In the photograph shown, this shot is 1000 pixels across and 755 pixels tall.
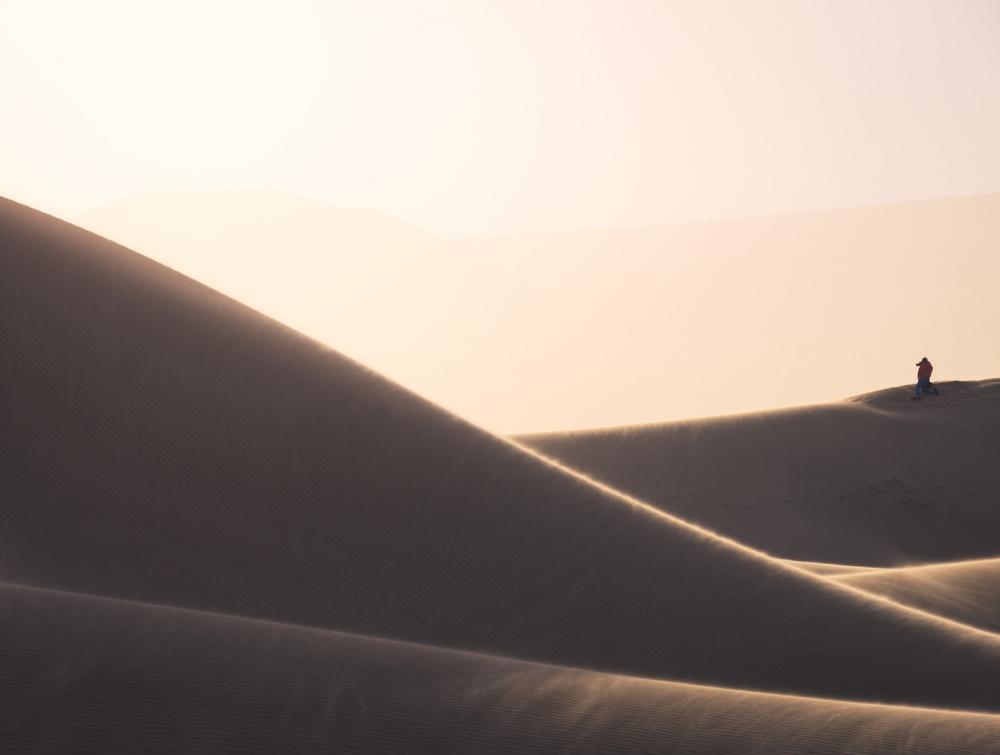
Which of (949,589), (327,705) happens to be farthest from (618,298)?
(327,705)

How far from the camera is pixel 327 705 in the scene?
2779 mm

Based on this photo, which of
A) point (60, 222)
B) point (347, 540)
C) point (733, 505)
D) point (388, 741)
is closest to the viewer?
point (388, 741)

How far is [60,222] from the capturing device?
652 centimetres

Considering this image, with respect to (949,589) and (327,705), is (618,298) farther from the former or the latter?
(327,705)

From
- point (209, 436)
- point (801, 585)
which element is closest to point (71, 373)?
point (209, 436)

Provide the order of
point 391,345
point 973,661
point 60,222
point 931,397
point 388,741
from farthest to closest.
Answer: point 391,345 → point 931,397 → point 60,222 → point 973,661 → point 388,741

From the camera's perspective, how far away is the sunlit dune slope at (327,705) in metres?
2.58

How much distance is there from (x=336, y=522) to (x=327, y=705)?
7.77ft

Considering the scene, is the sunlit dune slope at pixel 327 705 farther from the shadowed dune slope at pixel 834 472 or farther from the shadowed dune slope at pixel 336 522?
the shadowed dune slope at pixel 834 472

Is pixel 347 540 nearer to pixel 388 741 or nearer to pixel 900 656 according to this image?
pixel 388 741

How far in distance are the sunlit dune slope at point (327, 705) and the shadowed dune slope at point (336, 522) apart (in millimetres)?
1149

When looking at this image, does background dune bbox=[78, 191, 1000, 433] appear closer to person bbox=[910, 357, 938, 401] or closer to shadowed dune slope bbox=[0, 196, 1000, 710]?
person bbox=[910, 357, 938, 401]

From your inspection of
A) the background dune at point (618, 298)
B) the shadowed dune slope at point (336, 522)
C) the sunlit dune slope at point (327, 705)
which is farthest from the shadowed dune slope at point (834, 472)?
the background dune at point (618, 298)

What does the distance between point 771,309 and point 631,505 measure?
11865 cm
